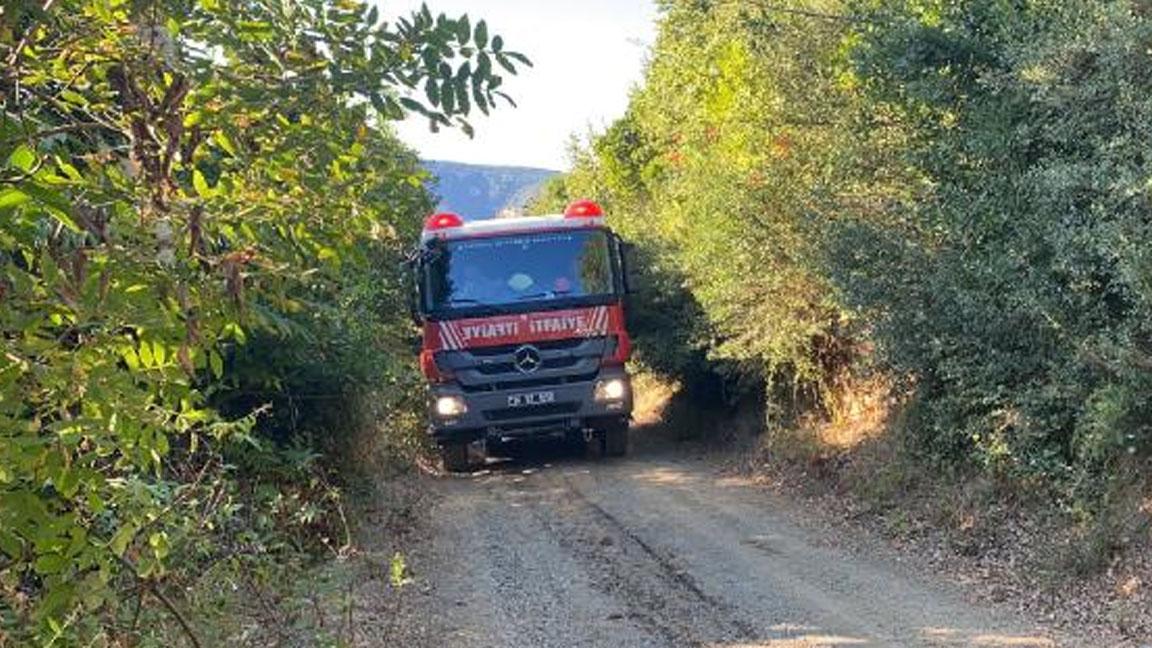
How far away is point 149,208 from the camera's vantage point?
2.49m

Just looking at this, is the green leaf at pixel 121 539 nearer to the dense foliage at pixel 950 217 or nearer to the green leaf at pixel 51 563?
the green leaf at pixel 51 563

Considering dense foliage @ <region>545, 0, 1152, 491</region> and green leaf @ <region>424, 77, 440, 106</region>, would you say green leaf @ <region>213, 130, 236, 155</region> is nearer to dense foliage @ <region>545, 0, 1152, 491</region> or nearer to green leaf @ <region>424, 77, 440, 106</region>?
green leaf @ <region>424, 77, 440, 106</region>

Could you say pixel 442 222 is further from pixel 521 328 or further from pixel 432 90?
pixel 432 90

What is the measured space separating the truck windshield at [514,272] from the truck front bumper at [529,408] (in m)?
1.05

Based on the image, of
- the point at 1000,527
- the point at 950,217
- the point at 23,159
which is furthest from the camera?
the point at 950,217

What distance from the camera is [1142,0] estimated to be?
303 inches

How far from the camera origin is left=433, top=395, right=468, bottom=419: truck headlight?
13664 millimetres

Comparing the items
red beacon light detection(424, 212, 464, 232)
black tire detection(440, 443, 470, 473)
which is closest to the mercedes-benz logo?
black tire detection(440, 443, 470, 473)

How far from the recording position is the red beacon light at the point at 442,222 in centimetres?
1408

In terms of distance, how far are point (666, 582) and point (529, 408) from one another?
20.0 ft

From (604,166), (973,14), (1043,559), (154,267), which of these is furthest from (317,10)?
(604,166)

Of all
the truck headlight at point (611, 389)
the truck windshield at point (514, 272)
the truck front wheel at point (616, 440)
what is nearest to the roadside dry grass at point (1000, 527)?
the truck headlight at point (611, 389)

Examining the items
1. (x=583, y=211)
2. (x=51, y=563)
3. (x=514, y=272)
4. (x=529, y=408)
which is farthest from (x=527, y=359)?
(x=51, y=563)

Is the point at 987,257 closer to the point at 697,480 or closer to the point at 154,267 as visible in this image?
the point at 697,480
